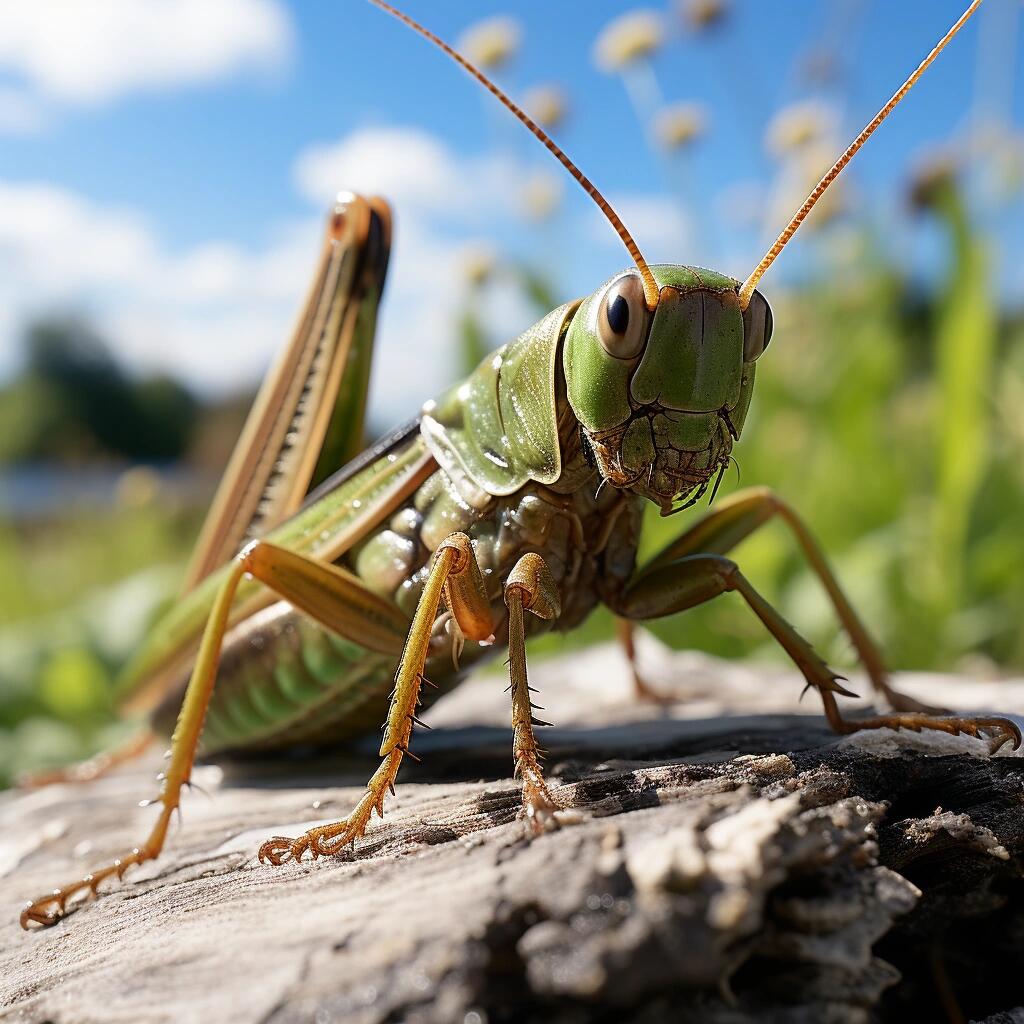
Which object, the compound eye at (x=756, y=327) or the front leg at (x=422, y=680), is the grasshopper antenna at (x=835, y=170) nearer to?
the compound eye at (x=756, y=327)

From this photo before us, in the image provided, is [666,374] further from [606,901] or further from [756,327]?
[606,901]

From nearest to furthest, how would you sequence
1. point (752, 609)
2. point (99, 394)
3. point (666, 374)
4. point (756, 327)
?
point (666, 374) → point (756, 327) → point (752, 609) → point (99, 394)

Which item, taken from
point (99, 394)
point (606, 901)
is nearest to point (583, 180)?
point (606, 901)

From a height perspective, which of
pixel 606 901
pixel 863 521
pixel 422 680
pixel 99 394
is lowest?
pixel 606 901

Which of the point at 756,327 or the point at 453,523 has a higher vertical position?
the point at 756,327

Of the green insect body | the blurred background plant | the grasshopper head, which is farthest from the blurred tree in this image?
the grasshopper head

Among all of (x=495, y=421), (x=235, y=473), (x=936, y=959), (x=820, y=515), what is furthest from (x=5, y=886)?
(x=820, y=515)
